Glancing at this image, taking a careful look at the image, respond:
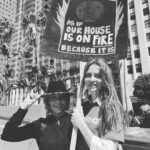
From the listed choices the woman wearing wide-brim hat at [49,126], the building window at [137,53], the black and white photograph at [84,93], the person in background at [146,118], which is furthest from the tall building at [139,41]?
the woman wearing wide-brim hat at [49,126]

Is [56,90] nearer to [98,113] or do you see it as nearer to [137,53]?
[98,113]

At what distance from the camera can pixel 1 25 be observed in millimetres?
26375

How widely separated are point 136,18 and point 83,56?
41479 mm

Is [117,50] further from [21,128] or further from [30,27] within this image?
[30,27]

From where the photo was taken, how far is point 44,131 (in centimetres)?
214

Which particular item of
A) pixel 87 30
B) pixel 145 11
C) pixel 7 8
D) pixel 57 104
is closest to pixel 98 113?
pixel 57 104

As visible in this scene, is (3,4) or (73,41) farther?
(3,4)

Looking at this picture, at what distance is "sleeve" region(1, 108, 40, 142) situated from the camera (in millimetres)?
2150

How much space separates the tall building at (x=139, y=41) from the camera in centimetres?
3803

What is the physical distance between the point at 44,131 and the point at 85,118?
509 millimetres

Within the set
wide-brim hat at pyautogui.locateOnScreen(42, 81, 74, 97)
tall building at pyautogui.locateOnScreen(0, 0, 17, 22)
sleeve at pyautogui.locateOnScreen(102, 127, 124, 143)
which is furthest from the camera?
tall building at pyautogui.locateOnScreen(0, 0, 17, 22)

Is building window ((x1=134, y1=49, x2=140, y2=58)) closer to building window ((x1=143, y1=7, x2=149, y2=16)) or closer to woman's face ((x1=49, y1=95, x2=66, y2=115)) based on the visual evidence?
building window ((x1=143, y1=7, x2=149, y2=16))

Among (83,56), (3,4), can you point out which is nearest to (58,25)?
(83,56)

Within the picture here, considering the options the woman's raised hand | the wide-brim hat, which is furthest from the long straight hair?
the woman's raised hand
